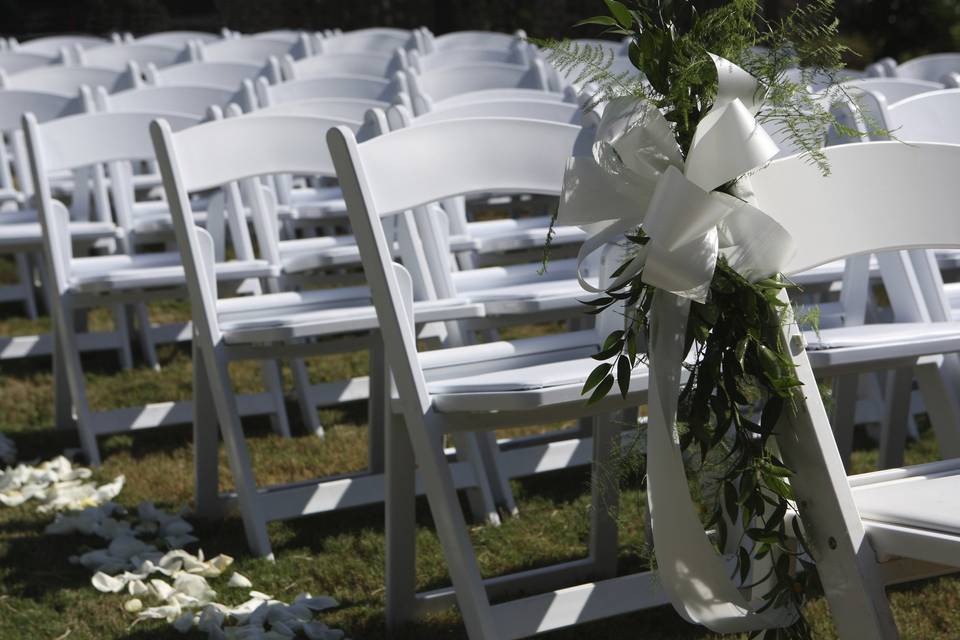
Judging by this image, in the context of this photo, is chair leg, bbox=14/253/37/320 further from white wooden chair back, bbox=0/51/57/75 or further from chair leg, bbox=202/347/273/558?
chair leg, bbox=202/347/273/558

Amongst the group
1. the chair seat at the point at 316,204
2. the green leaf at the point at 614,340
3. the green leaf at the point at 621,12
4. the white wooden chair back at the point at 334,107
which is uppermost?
the green leaf at the point at 621,12

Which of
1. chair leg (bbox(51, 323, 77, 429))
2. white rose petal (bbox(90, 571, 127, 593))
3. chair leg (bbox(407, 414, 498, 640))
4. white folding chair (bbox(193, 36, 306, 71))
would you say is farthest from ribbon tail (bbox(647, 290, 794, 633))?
white folding chair (bbox(193, 36, 306, 71))

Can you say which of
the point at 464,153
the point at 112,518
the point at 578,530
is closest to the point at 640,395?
the point at 464,153

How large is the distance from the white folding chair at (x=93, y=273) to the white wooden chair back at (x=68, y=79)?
232 cm

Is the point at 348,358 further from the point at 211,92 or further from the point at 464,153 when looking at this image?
the point at 464,153

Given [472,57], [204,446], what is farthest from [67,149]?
[472,57]

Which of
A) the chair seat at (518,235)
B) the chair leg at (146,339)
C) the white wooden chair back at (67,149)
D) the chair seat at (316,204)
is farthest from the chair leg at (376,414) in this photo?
the chair leg at (146,339)

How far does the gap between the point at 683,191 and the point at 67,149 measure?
3.31m

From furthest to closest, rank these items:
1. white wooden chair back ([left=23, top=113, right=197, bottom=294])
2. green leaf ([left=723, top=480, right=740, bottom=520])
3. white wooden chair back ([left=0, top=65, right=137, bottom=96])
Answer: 1. white wooden chair back ([left=0, top=65, right=137, bottom=96])
2. white wooden chair back ([left=23, top=113, right=197, bottom=294])
3. green leaf ([left=723, top=480, right=740, bottom=520])

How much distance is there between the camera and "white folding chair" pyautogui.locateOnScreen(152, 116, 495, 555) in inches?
136

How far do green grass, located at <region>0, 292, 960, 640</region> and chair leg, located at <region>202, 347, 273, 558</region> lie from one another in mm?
63

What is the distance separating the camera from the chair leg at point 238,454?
3.46 m

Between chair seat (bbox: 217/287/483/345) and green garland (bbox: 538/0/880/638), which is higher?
green garland (bbox: 538/0/880/638)

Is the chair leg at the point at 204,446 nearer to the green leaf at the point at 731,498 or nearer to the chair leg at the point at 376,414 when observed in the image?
the chair leg at the point at 376,414
